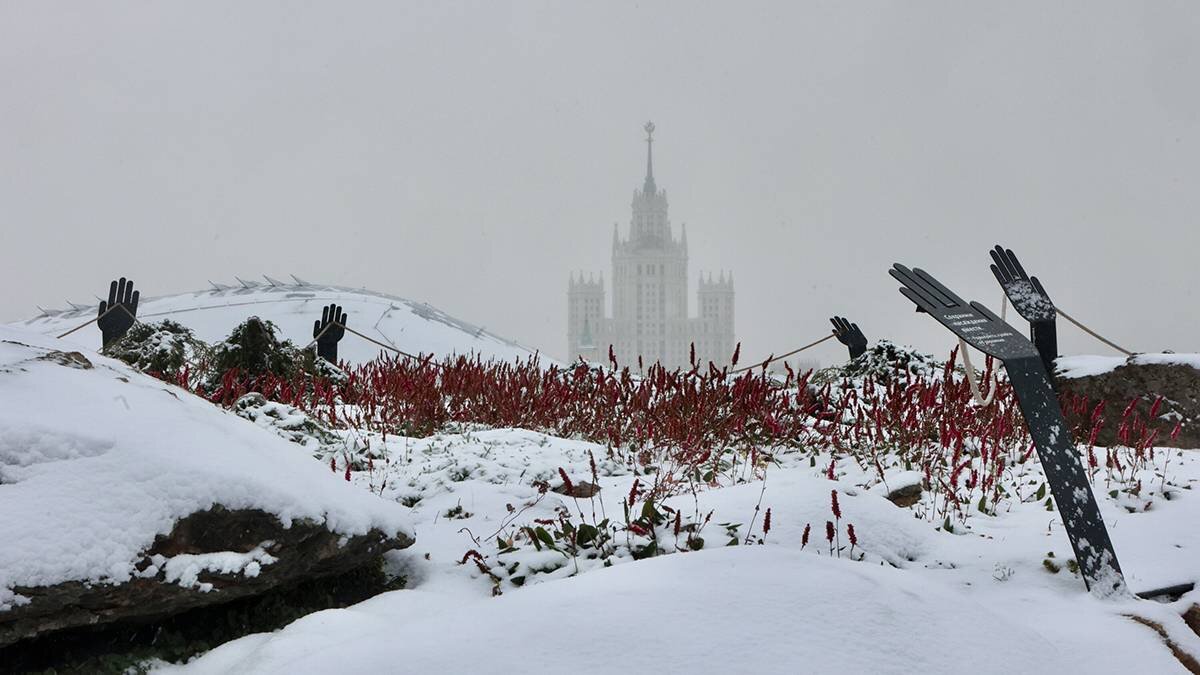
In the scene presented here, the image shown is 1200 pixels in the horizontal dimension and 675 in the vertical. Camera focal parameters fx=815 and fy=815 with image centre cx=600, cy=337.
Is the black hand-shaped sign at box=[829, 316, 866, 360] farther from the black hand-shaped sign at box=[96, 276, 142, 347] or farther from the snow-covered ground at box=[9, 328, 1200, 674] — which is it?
the black hand-shaped sign at box=[96, 276, 142, 347]

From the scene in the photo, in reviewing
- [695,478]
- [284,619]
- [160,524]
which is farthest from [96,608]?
[695,478]

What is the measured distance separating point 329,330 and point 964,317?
8411mm

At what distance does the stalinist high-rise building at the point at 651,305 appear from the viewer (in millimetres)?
111188

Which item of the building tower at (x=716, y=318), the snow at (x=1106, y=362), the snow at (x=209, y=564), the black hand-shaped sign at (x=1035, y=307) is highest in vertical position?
the building tower at (x=716, y=318)

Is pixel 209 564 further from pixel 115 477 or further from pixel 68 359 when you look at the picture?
pixel 68 359

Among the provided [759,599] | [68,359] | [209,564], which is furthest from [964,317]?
[68,359]

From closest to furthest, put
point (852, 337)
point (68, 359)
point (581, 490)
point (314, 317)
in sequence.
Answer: point (68, 359) → point (581, 490) → point (852, 337) → point (314, 317)

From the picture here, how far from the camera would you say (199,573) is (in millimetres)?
2811

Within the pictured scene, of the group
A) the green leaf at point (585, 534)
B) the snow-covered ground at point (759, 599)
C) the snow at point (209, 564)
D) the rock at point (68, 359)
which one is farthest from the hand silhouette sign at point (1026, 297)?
the rock at point (68, 359)

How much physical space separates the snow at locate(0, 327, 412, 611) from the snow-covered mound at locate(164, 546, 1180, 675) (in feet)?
1.53

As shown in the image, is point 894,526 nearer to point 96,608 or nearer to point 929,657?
point 929,657

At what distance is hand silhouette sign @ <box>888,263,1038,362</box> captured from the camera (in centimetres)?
331

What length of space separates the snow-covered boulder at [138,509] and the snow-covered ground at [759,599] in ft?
0.90

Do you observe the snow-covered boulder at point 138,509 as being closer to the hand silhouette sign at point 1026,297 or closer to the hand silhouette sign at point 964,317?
the hand silhouette sign at point 964,317
